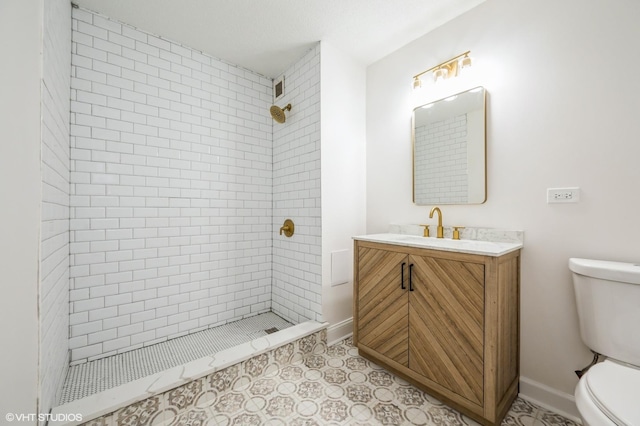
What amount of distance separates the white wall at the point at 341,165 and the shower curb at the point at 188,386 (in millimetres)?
466

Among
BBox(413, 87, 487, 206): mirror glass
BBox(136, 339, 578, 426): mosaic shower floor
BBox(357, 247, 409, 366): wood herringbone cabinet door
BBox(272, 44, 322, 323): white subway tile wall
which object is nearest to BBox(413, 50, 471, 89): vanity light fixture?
BBox(413, 87, 487, 206): mirror glass

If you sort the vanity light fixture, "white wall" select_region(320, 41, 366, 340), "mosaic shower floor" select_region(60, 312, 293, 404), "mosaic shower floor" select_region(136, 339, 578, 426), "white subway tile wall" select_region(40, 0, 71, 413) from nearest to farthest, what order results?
"white subway tile wall" select_region(40, 0, 71, 413), "mosaic shower floor" select_region(136, 339, 578, 426), "mosaic shower floor" select_region(60, 312, 293, 404), the vanity light fixture, "white wall" select_region(320, 41, 366, 340)

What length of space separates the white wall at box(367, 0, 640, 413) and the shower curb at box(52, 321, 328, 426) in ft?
5.13

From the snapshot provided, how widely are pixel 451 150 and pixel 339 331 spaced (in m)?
1.78

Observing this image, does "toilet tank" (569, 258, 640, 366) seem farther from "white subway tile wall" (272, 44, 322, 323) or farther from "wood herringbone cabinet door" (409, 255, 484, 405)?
"white subway tile wall" (272, 44, 322, 323)

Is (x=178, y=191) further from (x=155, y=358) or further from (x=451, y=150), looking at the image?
(x=451, y=150)

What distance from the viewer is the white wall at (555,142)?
4.20 feet

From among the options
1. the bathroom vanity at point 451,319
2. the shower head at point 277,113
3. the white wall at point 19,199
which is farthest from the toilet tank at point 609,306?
the white wall at point 19,199

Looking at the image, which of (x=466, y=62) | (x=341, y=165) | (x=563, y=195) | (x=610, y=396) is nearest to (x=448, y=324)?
(x=610, y=396)

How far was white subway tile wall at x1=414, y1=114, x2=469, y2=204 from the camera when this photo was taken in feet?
6.07

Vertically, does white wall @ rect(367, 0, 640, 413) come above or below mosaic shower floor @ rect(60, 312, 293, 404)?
above

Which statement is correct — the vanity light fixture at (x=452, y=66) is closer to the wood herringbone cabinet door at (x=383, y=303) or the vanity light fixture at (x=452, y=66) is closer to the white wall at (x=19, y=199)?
the wood herringbone cabinet door at (x=383, y=303)

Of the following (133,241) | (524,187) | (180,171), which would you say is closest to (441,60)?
(524,187)

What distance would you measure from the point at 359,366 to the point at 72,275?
2.13 m
